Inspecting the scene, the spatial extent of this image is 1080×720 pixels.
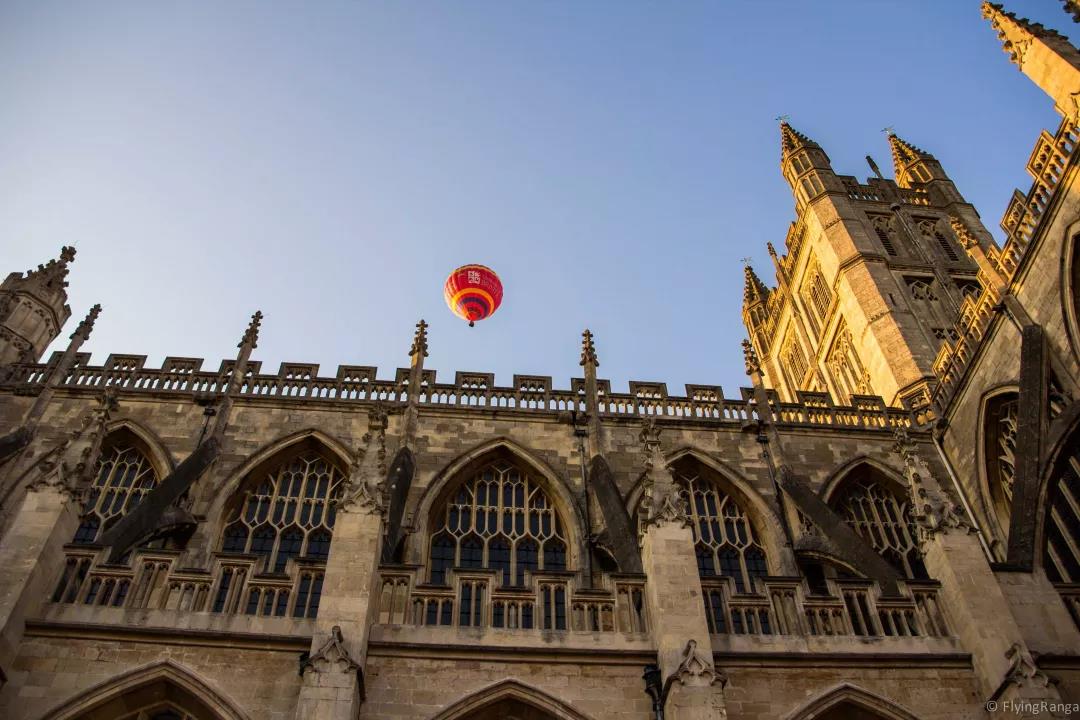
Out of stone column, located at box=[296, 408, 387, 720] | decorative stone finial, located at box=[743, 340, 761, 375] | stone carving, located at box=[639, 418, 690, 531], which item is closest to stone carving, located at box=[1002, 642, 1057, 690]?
stone carving, located at box=[639, 418, 690, 531]

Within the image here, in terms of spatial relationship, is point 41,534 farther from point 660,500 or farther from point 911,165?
point 911,165

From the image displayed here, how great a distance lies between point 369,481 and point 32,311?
38.9 ft

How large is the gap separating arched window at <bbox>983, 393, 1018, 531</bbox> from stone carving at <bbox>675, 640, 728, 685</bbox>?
8.52 metres

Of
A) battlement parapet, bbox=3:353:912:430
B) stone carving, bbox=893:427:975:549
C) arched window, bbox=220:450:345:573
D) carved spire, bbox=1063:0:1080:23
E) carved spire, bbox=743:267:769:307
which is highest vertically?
carved spire, bbox=743:267:769:307

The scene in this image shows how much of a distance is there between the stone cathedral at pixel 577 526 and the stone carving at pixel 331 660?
0.03 metres

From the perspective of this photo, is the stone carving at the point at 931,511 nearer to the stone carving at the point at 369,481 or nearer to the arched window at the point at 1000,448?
the arched window at the point at 1000,448

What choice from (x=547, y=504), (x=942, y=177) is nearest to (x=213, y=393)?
(x=547, y=504)

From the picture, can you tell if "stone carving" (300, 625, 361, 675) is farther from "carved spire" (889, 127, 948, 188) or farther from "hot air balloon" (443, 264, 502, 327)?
"carved spire" (889, 127, 948, 188)

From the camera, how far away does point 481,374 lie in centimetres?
1753

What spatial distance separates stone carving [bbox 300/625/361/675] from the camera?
8445 millimetres

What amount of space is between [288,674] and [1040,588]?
30.0 feet

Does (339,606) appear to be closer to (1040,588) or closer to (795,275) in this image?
(1040,588)

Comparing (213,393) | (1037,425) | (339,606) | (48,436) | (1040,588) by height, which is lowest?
(339,606)

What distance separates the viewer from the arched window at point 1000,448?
1486cm
